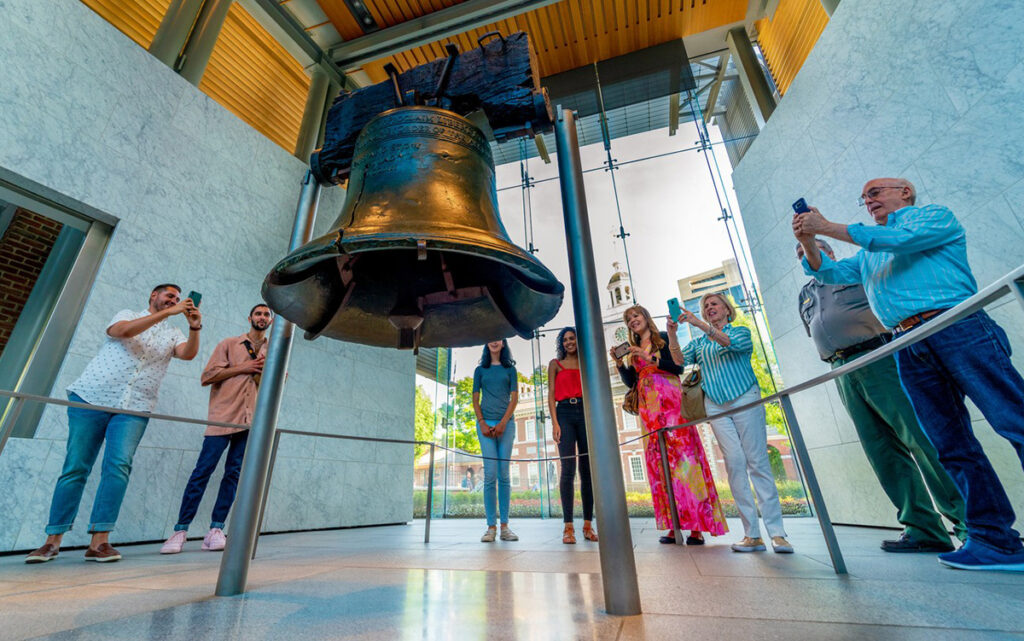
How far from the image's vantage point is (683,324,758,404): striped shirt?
7.98 feet

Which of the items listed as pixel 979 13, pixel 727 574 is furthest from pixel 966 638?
pixel 979 13

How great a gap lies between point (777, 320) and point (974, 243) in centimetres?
203

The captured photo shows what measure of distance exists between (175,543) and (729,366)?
11.5 ft

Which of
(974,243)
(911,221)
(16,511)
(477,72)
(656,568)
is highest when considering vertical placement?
(477,72)

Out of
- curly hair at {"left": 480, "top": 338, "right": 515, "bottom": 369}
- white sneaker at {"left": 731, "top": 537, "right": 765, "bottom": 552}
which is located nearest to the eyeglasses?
white sneaker at {"left": 731, "top": 537, "right": 765, "bottom": 552}

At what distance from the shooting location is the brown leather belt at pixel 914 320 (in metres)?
1.54

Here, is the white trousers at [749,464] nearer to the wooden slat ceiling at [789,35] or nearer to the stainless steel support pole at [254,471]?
the stainless steel support pole at [254,471]

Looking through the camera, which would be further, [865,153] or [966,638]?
[865,153]

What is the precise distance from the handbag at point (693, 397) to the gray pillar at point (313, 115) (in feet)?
15.4

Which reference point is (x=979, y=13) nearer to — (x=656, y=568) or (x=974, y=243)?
(x=974, y=243)

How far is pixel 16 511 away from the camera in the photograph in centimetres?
246

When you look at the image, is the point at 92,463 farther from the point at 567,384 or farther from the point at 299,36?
the point at 299,36

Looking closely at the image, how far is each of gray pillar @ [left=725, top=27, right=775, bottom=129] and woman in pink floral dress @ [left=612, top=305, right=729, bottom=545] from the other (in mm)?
3082

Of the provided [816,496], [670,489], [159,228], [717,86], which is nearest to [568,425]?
[670,489]
